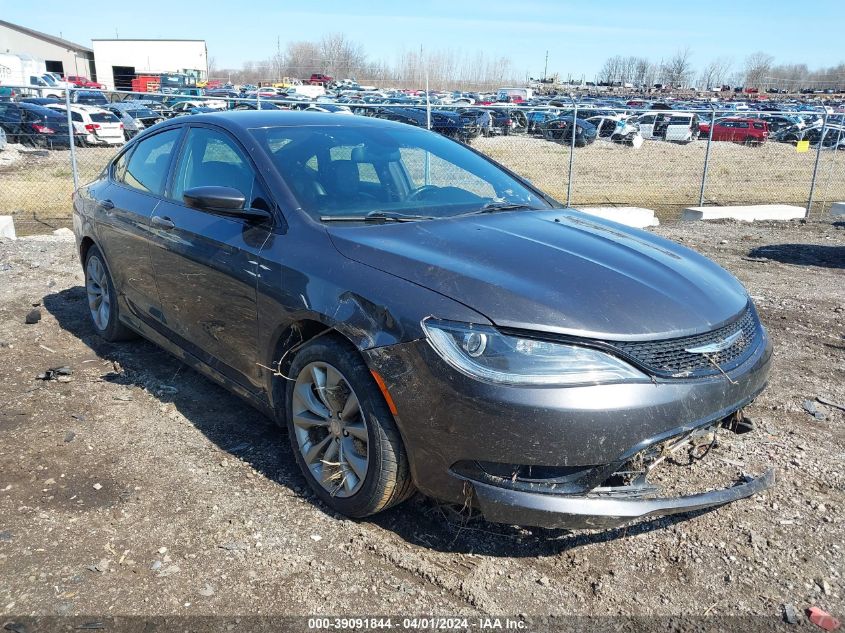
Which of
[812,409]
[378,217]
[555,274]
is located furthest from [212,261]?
[812,409]

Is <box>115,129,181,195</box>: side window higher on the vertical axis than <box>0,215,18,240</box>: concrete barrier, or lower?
higher

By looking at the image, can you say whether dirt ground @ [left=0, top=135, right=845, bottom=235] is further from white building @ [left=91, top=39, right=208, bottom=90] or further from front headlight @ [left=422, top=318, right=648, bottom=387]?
white building @ [left=91, top=39, right=208, bottom=90]

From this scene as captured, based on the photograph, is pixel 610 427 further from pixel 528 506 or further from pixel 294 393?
pixel 294 393

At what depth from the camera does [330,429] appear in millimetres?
3053

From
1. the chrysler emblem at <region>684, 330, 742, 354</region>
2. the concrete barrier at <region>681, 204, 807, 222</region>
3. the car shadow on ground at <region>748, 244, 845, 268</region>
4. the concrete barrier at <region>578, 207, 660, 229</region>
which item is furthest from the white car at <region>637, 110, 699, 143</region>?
the chrysler emblem at <region>684, 330, 742, 354</region>

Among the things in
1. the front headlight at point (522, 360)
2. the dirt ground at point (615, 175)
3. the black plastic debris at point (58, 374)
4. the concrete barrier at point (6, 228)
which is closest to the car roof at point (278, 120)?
the black plastic debris at point (58, 374)

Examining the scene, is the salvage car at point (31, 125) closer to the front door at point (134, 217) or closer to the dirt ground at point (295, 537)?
the front door at point (134, 217)

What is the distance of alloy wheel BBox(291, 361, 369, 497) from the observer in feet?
9.58

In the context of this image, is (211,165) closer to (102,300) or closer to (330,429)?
(330,429)

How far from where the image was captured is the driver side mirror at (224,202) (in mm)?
3318

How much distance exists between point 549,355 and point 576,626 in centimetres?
98

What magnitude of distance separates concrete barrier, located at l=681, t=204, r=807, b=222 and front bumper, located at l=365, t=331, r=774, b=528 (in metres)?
10.4

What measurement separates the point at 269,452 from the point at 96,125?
18.8 metres

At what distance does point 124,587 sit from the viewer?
2.66 meters
